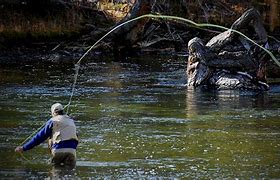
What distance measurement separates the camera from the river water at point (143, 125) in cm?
1338

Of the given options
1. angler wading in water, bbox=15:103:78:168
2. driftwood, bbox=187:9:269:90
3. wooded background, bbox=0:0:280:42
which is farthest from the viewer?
wooded background, bbox=0:0:280:42

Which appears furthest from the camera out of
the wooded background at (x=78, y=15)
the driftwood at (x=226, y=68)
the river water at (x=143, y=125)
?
the wooded background at (x=78, y=15)

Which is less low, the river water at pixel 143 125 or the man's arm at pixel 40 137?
the man's arm at pixel 40 137

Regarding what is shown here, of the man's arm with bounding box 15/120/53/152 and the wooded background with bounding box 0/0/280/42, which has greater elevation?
the wooded background with bounding box 0/0/280/42

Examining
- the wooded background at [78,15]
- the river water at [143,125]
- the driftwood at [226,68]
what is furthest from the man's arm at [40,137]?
the wooded background at [78,15]

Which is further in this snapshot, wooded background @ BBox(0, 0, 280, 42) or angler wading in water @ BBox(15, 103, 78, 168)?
wooded background @ BBox(0, 0, 280, 42)

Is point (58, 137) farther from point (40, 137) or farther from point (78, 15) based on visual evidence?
point (78, 15)

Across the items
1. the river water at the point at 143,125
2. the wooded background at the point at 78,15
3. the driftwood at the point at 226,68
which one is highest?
the wooded background at the point at 78,15

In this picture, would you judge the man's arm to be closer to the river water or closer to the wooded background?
the river water

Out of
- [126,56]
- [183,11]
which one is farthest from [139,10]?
[183,11]

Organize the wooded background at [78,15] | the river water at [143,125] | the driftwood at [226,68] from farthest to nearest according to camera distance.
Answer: the wooded background at [78,15] → the driftwood at [226,68] → the river water at [143,125]

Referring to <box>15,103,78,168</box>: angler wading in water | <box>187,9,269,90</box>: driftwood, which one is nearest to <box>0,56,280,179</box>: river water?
<box>15,103,78,168</box>: angler wading in water

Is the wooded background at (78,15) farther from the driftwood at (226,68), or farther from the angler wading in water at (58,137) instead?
the angler wading in water at (58,137)

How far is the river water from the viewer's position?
13.4 meters
